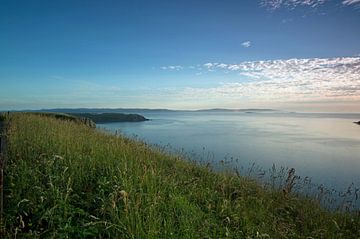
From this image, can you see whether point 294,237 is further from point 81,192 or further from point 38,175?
point 38,175

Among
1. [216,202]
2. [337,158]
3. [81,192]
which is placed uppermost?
[81,192]

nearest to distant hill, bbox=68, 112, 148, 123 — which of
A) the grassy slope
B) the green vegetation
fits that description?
the green vegetation

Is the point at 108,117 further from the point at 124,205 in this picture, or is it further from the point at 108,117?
the point at 124,205

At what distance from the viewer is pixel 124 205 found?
430 cm

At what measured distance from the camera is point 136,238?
12.5ft

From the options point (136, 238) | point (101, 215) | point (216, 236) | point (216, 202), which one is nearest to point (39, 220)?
point (101, 215)

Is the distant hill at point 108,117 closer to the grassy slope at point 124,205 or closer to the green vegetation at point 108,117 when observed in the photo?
the green vegetation at point 108,117

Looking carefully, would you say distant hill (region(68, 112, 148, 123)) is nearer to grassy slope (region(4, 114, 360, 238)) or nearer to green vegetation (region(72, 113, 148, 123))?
green vegetation (region(72, 113, 148, 123))

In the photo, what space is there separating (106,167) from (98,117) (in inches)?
3329

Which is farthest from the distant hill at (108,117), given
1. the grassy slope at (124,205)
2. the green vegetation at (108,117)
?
the grassy slope at (124,205)

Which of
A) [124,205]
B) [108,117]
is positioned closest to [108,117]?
[108,117]

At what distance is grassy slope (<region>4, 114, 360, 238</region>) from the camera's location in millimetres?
3965

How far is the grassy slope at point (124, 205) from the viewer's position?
3.96 m

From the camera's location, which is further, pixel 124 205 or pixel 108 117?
pixel 108 117
